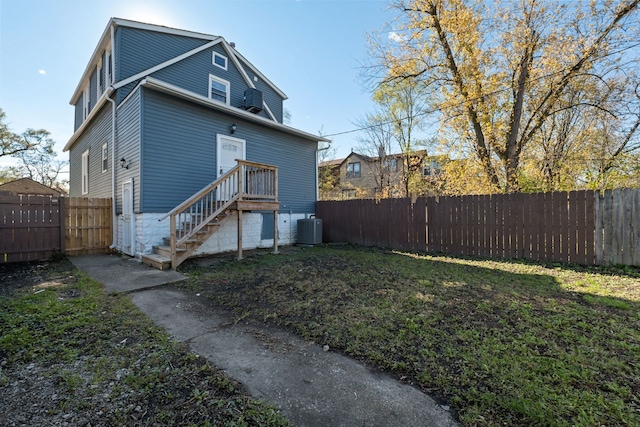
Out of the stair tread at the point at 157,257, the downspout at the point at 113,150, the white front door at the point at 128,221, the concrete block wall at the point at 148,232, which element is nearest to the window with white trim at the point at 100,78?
the downspout at the point at 113,150

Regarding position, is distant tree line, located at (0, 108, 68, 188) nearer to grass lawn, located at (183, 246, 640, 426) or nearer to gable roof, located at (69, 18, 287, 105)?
gable roof, located at (69, 18, 287, 105)

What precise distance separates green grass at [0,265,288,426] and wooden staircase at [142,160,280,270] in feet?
8.10

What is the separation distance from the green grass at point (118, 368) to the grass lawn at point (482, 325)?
1064 millimetres

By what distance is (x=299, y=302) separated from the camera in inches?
152

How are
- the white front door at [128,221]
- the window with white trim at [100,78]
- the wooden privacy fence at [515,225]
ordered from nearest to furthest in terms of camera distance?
the wooden privacy fence at [515,225]
the white front door at [128,221]
the window with white trim at [100,78]

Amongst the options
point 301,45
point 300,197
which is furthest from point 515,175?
point 301,45

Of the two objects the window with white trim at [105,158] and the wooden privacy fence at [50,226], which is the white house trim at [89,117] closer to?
the window with white trim at [105,158]

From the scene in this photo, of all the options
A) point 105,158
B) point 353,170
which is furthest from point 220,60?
point 353,170

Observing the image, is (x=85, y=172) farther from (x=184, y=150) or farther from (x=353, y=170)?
(x=353, y=170)

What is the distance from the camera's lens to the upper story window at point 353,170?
93.3ft

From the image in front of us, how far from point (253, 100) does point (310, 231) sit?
17.5ft

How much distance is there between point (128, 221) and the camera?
7402 millimetres

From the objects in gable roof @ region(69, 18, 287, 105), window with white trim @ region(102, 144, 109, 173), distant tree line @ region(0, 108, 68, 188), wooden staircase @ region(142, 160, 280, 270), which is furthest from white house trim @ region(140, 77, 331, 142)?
distant tree line @ region(0, 108, 68, 188)

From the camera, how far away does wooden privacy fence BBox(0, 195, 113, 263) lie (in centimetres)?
665
